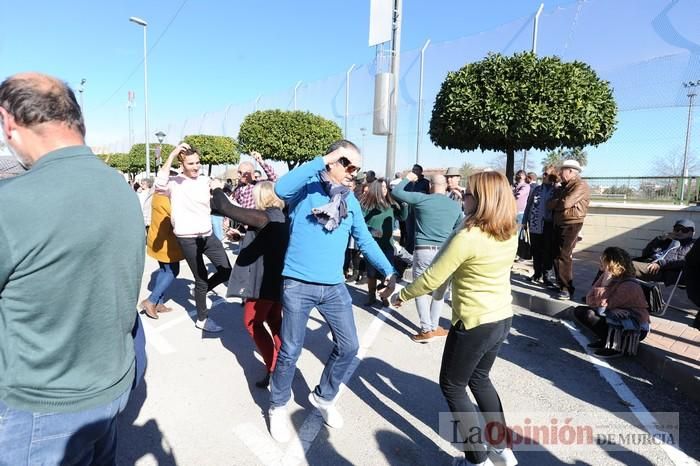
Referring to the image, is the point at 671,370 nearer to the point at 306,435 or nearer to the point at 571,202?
the point at 571,202

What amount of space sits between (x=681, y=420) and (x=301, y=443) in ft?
8.98

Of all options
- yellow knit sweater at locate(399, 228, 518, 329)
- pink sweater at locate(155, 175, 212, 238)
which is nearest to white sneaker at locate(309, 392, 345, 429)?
yellow knit sweater at locate(399, 228, 518, 329)

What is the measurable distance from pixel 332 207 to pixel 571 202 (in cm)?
435

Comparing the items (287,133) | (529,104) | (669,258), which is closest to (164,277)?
(529,104)

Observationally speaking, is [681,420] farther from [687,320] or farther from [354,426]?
[687,320]

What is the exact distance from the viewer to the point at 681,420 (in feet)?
10.2

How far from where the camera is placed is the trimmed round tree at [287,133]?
2298cm

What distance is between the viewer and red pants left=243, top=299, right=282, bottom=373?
10.9ft

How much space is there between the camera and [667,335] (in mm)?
4625

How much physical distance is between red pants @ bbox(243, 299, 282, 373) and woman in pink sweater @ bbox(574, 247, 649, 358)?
125 inches

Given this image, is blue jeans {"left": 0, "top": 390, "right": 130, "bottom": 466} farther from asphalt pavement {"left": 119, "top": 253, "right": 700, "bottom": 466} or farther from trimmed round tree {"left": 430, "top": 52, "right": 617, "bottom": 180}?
trimmed round tree {"left": 430, "top": 52, "right": 617, "bottom": 180}

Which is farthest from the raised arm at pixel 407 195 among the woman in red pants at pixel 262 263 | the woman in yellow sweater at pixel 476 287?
the woman in yellow sweater at pixel 476 287

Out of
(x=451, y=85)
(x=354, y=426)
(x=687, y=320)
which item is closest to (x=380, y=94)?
(x=451, y=85)

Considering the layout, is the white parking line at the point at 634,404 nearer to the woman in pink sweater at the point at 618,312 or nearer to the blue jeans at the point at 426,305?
the woman in pink sweater at the point at 618,312
